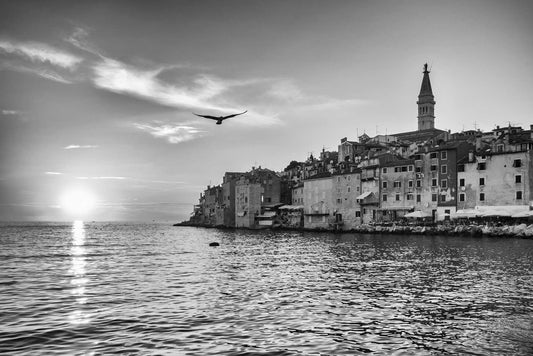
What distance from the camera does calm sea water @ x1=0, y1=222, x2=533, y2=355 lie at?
1335 cm

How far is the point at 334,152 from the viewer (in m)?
125

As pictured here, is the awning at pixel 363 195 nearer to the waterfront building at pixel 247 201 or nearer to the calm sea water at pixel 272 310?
the waterfront building at pixel 247 201

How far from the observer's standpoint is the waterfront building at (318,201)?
305 ft

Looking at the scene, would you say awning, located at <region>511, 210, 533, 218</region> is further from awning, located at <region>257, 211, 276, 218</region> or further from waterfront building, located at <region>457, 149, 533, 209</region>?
awning, located at <region>257, 211, 276, 218</region>

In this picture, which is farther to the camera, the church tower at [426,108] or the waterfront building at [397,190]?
the church tower at [426,108]

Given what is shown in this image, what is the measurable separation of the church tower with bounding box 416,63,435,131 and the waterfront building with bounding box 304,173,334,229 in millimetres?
48371

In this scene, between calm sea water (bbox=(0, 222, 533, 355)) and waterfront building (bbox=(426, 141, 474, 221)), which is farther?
waterfront building (bbox=(426, 141, 474, 221))

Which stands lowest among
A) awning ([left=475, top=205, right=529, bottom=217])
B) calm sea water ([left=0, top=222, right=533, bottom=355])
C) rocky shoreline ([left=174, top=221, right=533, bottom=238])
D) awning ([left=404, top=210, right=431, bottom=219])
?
calm sea water ([left=0, top=222, right=533, bottom=355])

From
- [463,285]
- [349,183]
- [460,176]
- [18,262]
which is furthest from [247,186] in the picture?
[463,285]

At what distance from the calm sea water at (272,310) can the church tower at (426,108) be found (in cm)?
10325

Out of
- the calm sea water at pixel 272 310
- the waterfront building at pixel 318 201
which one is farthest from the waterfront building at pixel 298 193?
the calm sea water at pixel 272 310

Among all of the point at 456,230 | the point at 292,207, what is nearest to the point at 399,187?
the point at 456,230

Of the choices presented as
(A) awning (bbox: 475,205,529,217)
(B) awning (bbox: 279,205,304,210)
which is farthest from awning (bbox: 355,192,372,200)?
(B) awning (bbox: 279,205,304,210)

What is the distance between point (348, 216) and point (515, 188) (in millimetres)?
30833
